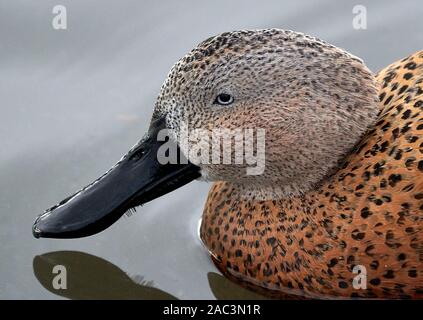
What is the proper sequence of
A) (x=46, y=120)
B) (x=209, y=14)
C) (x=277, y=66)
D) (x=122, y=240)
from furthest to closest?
(x=209, y=14), (x=46, y=120), (x=122, y=240), (x=277, y=66)

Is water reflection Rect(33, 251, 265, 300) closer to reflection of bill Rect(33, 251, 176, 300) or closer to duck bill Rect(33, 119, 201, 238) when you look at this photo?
reflection of bill Rect(33, 251, 176, 300)

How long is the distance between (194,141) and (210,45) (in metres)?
0.50

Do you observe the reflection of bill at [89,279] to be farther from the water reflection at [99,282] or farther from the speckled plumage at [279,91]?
the speckled plumage at [279,91]

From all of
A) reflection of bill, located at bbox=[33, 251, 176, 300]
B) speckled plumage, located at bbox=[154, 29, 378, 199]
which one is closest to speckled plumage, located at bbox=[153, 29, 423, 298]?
speckled plumage, located at bbox=[154, 29, 378, 199]

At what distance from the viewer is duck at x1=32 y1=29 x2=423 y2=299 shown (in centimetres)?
564

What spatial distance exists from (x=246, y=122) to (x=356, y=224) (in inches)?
29.8

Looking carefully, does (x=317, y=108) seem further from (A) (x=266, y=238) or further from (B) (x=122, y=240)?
(B) (x=122, y=240)

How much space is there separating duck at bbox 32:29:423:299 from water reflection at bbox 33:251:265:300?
0.21 m

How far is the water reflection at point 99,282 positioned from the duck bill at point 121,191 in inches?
13.7

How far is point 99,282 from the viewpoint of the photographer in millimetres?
6250

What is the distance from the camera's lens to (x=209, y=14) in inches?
314

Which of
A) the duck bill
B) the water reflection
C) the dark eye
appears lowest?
the water reflection

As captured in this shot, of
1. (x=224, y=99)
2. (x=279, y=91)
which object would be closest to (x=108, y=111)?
(x=224, y=99)
